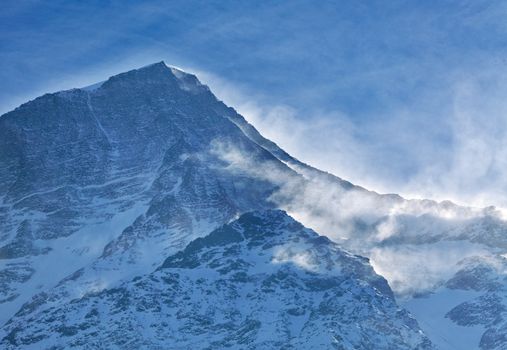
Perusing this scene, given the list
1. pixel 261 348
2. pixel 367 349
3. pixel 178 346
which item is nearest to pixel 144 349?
pixel 178 346

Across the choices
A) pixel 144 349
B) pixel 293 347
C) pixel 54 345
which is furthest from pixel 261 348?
pixel 54 345

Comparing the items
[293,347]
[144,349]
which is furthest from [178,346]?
[293,347]

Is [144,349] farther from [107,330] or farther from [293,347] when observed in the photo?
[293,347]

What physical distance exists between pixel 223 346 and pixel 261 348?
6085mm

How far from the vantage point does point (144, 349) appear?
197 meters

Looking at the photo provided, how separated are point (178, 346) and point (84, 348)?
14.4 meters

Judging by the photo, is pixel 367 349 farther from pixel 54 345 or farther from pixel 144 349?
pixel 54 345

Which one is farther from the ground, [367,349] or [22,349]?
[367,349]

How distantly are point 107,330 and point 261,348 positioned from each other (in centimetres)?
2400

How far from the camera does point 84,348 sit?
19600 cm

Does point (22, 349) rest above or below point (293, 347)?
below

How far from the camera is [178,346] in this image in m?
199

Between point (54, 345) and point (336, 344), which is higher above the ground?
point (336, 344)

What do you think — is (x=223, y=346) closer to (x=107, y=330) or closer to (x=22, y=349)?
(x=107, y=330)
